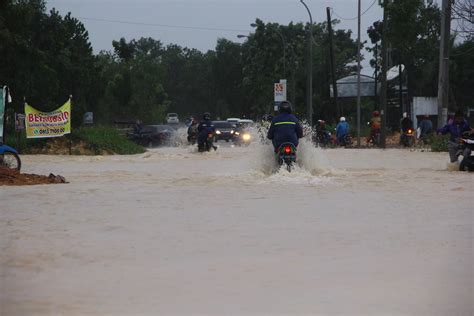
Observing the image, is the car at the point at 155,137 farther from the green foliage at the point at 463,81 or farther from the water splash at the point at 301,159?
the water splash at the point at 301,159

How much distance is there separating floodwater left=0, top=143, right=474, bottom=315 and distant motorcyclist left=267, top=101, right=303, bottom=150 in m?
0.76

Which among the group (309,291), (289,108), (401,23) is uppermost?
(401,23)

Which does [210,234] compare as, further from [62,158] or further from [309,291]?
[62,158]

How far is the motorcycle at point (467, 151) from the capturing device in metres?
21.4

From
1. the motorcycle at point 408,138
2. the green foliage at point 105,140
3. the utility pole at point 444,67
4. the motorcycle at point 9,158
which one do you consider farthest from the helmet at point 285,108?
the motorcycle at point 408,138

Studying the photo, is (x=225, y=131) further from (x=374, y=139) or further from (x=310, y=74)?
(x=374, y=139)

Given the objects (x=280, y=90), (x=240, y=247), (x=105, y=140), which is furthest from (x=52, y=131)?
(x=280, y=90)

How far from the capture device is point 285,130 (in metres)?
19.4

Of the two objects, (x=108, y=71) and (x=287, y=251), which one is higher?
(x=108, y=71)

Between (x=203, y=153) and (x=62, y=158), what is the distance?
5.31 meters

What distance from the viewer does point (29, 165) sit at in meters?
27.6

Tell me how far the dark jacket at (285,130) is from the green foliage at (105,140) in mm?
16927

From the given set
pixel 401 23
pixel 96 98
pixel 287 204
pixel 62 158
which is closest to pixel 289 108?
pixel 287 204

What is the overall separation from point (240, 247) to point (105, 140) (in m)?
27.0
